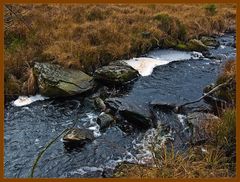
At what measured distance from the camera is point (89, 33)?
55.3 ft

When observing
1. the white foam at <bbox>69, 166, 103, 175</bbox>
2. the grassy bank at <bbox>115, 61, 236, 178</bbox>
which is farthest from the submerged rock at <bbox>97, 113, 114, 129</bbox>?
the grassy bank at <bbox>115, 61, 236, 178</bbox>

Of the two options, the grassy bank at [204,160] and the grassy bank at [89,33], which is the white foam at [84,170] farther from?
the grassy bank at [89,33]

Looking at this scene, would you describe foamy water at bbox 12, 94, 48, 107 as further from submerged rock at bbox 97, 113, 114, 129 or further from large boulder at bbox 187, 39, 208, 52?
large boulder at bbox 187, 39, 208, 52

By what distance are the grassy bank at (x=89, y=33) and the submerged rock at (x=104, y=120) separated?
11.2 feet

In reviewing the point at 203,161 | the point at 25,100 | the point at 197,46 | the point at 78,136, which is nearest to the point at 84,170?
the point at 78,136

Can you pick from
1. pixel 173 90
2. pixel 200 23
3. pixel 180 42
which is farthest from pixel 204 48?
pixel 173 90

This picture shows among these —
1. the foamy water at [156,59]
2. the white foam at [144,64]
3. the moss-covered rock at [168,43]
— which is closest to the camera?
the white foam at [144,64]

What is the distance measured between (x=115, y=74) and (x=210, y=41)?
8.55 metres

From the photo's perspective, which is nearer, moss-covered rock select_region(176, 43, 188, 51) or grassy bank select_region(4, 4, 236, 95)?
grassy bank select_region(4, 4, 236, 95)

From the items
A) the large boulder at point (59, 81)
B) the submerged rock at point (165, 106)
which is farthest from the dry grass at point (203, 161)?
the large boulder at point (59, 81)

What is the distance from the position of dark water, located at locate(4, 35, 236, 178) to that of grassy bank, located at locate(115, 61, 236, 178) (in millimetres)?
929

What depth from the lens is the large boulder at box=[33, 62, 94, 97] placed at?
1227 centimetres

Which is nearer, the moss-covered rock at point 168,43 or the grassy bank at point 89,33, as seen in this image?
the grassy bank at point 89,33

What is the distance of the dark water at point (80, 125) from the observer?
848 cm
